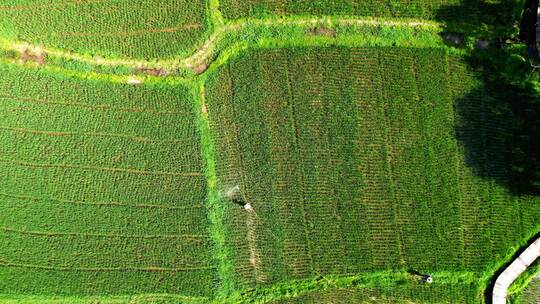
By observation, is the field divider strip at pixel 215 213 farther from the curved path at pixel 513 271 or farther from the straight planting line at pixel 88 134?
the curved path at pixel 513 271

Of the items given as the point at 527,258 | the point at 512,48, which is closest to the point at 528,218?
the point at 527,258

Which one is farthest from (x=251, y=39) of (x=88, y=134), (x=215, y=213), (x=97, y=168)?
(x=97, y=168)

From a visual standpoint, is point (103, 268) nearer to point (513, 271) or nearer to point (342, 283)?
point (342, 283)

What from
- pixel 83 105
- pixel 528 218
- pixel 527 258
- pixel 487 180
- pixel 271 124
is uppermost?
pixel 83 105

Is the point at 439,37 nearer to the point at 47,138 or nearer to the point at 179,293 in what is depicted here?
the point at 179,293

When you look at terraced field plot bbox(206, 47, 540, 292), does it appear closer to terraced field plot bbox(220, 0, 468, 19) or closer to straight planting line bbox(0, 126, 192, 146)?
terraced field plot bbox(220, 0, 468, 19)

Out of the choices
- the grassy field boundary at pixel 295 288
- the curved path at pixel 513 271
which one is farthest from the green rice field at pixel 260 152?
the curved path at pixel 513 271
